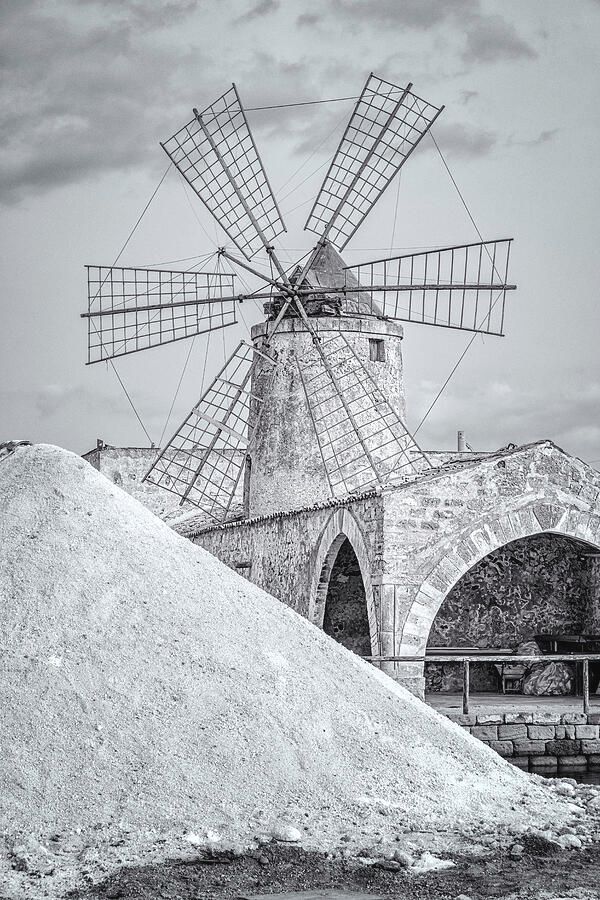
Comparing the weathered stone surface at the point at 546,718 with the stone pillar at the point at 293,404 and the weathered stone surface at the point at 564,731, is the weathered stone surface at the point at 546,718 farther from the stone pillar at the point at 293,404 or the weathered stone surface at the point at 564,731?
the stone pillar at the point at 293,404

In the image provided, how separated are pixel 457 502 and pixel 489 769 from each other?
4.99m

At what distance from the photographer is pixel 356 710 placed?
329 inches

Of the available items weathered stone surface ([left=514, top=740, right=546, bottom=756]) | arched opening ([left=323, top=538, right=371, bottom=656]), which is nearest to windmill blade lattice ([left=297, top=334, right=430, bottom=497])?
arched opening ([left=323, top=538, right=371, bottom=656])

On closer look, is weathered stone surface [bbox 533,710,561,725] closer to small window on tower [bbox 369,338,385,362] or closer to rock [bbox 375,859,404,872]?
rock [bbox 375,859,404,872]

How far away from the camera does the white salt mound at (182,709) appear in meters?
7.20

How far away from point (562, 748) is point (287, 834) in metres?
5.92

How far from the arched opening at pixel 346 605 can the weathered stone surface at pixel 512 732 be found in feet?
11.7

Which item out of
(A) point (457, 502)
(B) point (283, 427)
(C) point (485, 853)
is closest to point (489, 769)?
(C) point (485, 853)

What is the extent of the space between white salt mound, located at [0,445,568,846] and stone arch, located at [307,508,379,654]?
14.2 ft

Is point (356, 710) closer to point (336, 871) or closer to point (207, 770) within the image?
point (207, 770)

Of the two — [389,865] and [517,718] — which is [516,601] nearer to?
[517,718]

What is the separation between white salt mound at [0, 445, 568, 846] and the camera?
7199 millimetres

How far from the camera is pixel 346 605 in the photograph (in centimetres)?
1575

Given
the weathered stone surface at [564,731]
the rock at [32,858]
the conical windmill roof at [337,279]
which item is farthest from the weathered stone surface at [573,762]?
the conical windmill roof at [337,279]
